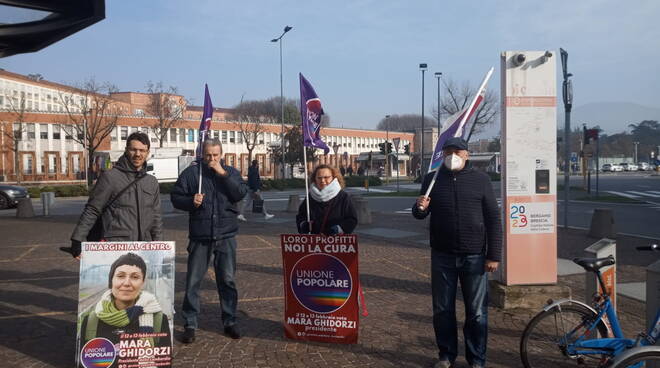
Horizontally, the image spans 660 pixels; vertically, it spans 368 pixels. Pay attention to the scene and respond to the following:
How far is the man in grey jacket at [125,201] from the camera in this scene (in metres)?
4.60

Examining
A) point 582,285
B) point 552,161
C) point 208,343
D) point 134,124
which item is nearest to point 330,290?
point 208,343

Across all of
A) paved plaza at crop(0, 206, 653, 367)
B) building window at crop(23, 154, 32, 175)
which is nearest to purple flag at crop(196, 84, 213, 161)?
paved plaza at crop(0, 206, 653, 367)

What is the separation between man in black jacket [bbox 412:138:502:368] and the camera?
14.4 ft

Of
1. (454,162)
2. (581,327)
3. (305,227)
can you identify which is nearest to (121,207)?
(305,227)

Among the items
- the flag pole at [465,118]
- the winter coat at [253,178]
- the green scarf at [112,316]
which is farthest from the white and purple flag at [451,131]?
the winter coat at [253,178]

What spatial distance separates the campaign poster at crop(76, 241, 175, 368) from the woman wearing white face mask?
5.02 ft

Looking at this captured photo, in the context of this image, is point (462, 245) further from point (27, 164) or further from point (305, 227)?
point (27, 164)

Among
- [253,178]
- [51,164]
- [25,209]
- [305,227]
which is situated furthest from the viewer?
[51,164]

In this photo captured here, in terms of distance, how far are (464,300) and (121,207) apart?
300cm

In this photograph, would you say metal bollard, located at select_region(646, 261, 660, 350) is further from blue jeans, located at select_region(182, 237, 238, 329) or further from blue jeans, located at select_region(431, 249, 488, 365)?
blue jeans, located at select_region(182, 237, 238, 329)

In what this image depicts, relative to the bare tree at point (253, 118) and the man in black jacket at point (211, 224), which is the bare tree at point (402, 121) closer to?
the bare tree at point (253, 118)

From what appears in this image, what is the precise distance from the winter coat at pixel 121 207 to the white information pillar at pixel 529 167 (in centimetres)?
392

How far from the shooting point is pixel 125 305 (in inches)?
169

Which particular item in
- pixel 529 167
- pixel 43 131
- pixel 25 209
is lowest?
pixel 25 209
